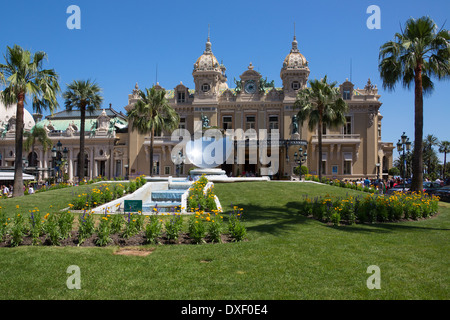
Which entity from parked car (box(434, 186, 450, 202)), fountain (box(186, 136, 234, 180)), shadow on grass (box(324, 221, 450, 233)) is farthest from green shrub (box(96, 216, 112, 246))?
fountain (box(186, 136, 234, 180))

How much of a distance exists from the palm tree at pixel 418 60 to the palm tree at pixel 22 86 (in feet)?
69.1

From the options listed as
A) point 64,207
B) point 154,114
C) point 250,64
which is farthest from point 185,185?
point 250,64

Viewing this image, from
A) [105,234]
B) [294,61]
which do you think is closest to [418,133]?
[105,234]

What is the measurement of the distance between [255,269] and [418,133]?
1694 cm

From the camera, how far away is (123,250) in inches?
337

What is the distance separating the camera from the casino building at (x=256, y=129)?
45.2 meters

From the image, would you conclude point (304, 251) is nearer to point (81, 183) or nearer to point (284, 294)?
point (284, 294)

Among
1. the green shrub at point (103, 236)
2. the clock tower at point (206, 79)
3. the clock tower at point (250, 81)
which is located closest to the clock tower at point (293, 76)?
the clock tower at point (250, 81)

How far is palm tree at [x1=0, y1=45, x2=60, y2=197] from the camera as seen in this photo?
67.4 feet

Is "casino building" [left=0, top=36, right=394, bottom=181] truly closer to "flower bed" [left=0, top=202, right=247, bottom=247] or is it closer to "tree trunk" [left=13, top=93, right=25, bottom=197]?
"tree trunk" [left=13, top=93, right=25, bottom=197]

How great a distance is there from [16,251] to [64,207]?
8.81 meters

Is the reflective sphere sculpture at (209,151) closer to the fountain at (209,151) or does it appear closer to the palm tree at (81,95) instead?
the fountain at (209,151)

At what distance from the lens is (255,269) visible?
22.6ft

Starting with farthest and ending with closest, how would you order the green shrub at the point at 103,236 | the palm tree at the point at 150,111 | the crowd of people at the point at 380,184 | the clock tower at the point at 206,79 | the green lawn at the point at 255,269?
1. the clock tower at the point at 206,79
2. the palm tree at the point at 150,111
3. the crowd of people at the point at 380,184
4. the green shrub at the point at 103,236
5. the green lawn at the point at 255,269
